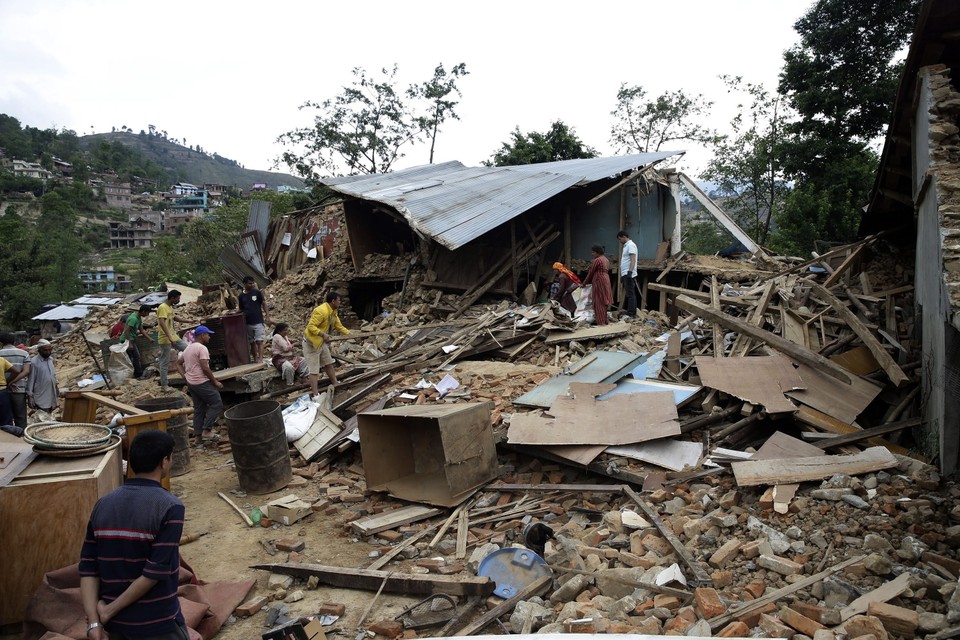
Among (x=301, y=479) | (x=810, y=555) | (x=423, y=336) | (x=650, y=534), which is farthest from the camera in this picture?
(x=423, y=336)

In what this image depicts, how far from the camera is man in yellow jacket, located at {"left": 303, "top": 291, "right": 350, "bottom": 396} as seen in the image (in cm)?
805

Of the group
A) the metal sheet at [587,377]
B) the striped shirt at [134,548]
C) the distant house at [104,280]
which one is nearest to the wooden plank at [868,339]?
the metal sheet at [587,377]

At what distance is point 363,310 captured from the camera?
16.9 m

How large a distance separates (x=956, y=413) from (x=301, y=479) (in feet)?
20.9

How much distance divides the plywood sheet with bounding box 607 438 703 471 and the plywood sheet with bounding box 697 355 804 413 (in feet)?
2.65

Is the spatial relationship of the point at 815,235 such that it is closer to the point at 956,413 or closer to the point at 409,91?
the point at 956,413

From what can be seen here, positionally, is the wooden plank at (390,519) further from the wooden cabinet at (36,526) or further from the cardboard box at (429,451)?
the wooden cabinet at (36,526)

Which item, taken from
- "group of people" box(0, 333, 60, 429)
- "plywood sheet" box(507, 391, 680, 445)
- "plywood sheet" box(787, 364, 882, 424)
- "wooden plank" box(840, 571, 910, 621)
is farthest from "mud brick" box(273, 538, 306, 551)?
"plywood sheet" box(787, 364, 882, 424)

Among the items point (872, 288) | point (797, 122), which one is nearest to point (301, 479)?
point (872, 288)

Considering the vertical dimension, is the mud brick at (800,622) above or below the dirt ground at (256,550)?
above

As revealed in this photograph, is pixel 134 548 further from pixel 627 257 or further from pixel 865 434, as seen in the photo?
pixel 627 257

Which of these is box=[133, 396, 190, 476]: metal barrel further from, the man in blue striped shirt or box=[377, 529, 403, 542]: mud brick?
the man in blue striped shirt

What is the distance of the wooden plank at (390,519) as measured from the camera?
5.28 metres

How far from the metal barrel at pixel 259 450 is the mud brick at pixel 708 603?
15.6 feet
